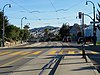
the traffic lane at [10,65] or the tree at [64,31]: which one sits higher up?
the tree at [64,31]

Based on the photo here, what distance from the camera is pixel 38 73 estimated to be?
1631 cm

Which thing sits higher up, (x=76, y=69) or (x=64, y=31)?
(x=64, y=31)

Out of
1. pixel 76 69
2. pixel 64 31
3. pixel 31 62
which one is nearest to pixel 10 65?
pixel 31 62

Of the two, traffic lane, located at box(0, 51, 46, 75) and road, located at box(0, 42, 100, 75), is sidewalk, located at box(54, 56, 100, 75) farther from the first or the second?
traffic lane, located at box(0, 51, 46, 75)

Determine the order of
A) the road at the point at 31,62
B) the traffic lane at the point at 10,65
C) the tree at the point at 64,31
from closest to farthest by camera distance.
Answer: the road at the point at 31,62 < the traffic lane at the point at 10,65 < the tree at the point at 64,31

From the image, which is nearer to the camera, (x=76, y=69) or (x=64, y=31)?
(x=76, y=69)

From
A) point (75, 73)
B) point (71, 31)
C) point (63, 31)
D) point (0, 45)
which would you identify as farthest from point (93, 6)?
point (71, 31)

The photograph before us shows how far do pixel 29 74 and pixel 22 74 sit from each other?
1.06 ft

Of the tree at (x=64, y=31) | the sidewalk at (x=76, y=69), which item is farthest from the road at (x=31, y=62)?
the tree at (x=64, y=31)

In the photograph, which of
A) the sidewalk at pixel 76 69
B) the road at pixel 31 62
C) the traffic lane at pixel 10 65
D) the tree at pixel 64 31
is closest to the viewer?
the sidewalk at pixel 76 69

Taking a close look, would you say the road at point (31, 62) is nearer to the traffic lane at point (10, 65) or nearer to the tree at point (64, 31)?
the traffic lane at point (10, 65)

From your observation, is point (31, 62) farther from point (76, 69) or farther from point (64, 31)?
point (64, 31)

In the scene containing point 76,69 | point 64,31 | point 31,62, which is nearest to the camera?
point 76,69

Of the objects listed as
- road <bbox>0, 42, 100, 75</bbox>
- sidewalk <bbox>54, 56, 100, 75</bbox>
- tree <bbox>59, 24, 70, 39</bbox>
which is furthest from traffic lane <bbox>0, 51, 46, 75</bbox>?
tree <bbox>59, 24, 70, 39</bbox>
